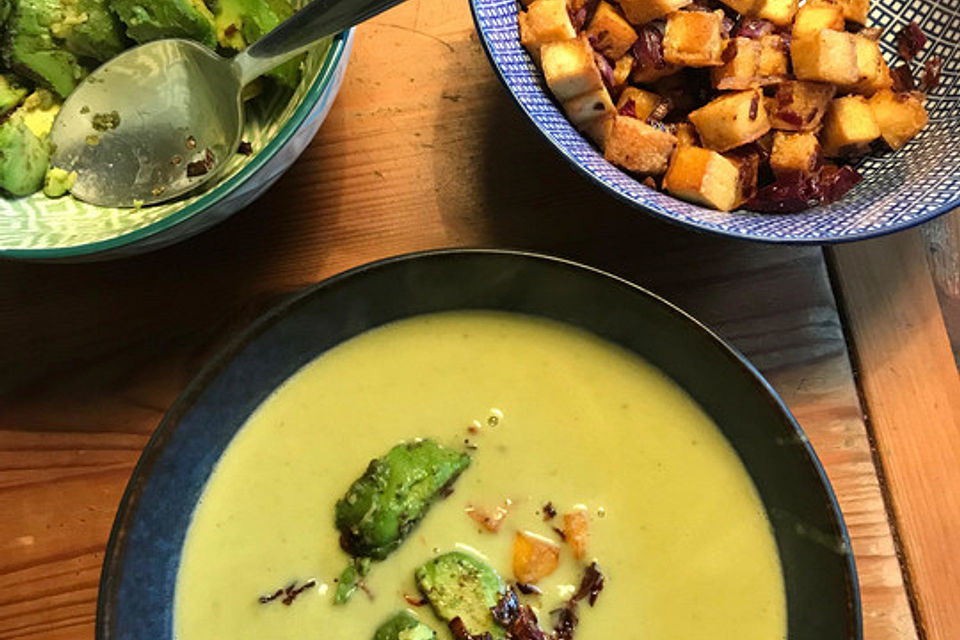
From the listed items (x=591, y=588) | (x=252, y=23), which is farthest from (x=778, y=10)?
(x=591, y=588)

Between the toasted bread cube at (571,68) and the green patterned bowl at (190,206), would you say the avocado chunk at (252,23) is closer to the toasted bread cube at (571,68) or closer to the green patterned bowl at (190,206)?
the green patterned bowl at (190,206)

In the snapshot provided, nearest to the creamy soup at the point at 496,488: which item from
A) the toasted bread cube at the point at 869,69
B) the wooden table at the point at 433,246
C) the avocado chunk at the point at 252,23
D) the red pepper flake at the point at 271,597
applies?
the red pepper flake at the point at 271,597

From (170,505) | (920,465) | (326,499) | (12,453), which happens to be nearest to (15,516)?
(12,453)

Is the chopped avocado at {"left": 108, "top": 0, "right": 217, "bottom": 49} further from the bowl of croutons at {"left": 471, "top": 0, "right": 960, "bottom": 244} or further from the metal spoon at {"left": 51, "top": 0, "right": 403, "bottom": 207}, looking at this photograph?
the bowl of croutons at {"left": 471, "top": 0, "right": 960, "bottom": 244}

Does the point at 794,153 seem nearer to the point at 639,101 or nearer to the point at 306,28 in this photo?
the point at 639,101

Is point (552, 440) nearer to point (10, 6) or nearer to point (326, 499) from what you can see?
point (326, 499)

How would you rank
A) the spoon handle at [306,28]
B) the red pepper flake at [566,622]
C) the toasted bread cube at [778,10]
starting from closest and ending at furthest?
the spoon handle at [306,28] < the red pepper flake at [566,622] < the toasted bread cube at [778,10]
